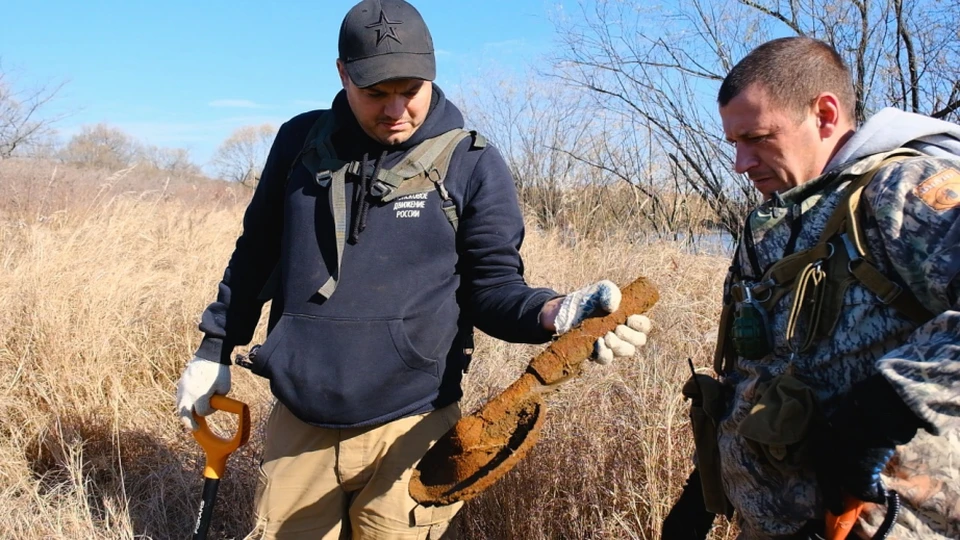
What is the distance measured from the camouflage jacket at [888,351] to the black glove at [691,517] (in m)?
0.39

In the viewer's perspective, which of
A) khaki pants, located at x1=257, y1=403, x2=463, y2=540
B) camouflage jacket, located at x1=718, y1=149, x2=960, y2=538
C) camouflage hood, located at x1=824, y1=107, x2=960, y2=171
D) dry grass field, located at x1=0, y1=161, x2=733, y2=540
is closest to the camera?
camouflage jacket, located at x1=718, y1=149, x2=960, y2=538

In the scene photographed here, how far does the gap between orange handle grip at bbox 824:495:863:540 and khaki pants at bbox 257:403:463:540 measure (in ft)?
3.66

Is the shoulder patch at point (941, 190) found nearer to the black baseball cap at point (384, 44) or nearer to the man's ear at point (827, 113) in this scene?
the man's ear at point (827, 113)

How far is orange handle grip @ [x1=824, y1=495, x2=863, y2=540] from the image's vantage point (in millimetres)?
1669

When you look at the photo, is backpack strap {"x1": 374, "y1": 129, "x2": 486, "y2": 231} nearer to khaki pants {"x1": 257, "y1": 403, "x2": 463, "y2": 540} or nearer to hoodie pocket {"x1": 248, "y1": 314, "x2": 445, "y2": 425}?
hoodie pocket {"x1": 248, "y1": 314, "x2": 445, "y2": 425}

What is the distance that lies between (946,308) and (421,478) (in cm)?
139

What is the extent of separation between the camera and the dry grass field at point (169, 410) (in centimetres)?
310

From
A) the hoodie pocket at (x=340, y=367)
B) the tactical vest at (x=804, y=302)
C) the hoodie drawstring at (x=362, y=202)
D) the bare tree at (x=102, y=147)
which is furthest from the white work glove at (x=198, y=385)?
the bare tree at (x=102, y=147)

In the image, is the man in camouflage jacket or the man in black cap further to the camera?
the man in black cap

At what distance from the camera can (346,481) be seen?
2.36 metres

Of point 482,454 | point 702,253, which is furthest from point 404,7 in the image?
point 702,253

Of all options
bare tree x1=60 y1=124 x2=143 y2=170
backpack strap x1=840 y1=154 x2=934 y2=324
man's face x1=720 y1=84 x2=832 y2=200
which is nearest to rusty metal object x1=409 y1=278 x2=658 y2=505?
man's face x1=720 y1=84 x2=832 y2=200

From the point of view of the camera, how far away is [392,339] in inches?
88.6

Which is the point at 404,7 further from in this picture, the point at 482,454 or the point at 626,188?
the point at 626,188
